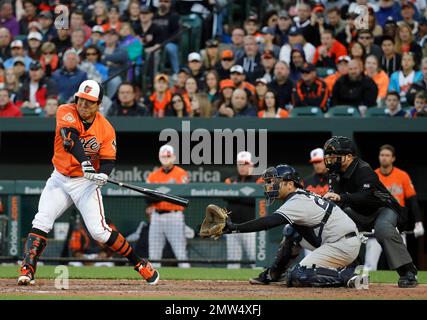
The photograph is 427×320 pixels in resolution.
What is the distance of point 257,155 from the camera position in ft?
44.5

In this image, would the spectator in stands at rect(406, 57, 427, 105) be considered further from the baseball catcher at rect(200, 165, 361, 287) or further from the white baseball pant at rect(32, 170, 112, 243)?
the white baseball pant at rect(32, 170, 112, 243)

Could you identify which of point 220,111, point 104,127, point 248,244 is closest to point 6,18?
point 220,111

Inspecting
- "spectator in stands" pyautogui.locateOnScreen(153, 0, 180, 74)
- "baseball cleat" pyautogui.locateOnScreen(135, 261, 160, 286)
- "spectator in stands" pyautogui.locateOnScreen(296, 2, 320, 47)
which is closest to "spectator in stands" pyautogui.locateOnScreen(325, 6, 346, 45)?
"spectator in stands" pyautogui.locateOnScreen(296, 2, 320, 47)

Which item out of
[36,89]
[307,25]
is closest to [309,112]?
[307,25]

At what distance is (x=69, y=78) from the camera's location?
47.5 ft

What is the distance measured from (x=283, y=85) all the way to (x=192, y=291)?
6079 millimetres

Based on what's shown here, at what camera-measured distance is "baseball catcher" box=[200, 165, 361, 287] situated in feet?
26.9

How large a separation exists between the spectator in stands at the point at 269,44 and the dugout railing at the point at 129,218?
2.82 m

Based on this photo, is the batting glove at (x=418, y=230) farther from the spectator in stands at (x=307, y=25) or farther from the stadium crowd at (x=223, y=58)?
the spectator in stands at (x=307, y=25)

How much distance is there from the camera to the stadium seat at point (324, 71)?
14.0 metres

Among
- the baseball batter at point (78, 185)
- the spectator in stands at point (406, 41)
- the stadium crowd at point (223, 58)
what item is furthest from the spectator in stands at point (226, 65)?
the baseball batter at point (78, 185)
